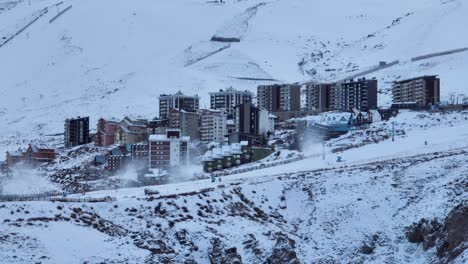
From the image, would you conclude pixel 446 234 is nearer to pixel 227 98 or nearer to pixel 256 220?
pixel 256 220

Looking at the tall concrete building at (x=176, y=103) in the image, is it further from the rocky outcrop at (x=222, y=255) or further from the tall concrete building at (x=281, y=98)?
the rocky outcrop at (x=222, y=255)

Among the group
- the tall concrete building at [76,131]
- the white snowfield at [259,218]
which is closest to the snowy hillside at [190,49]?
the tall concrete building at [76,131]

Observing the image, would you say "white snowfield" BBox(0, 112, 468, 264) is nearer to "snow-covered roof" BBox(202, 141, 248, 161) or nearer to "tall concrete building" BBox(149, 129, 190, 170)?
"snow-covered roof" BBox(202, 141, 248, 161)

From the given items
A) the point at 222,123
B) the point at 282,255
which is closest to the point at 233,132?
the point at 222,123

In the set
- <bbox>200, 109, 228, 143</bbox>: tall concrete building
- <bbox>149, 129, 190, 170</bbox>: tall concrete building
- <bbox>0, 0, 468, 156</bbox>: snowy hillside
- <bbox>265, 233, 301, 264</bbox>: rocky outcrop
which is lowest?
<bbox>265, 233, 301, 264</bbox>: rocky outcrop

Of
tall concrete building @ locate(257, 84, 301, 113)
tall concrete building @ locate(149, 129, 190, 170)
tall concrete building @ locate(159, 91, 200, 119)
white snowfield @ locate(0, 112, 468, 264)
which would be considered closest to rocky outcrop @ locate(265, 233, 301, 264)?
white snowfield @ locate(0, 112, 468, 264)

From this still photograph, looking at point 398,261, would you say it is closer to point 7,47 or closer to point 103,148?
point 103,148
